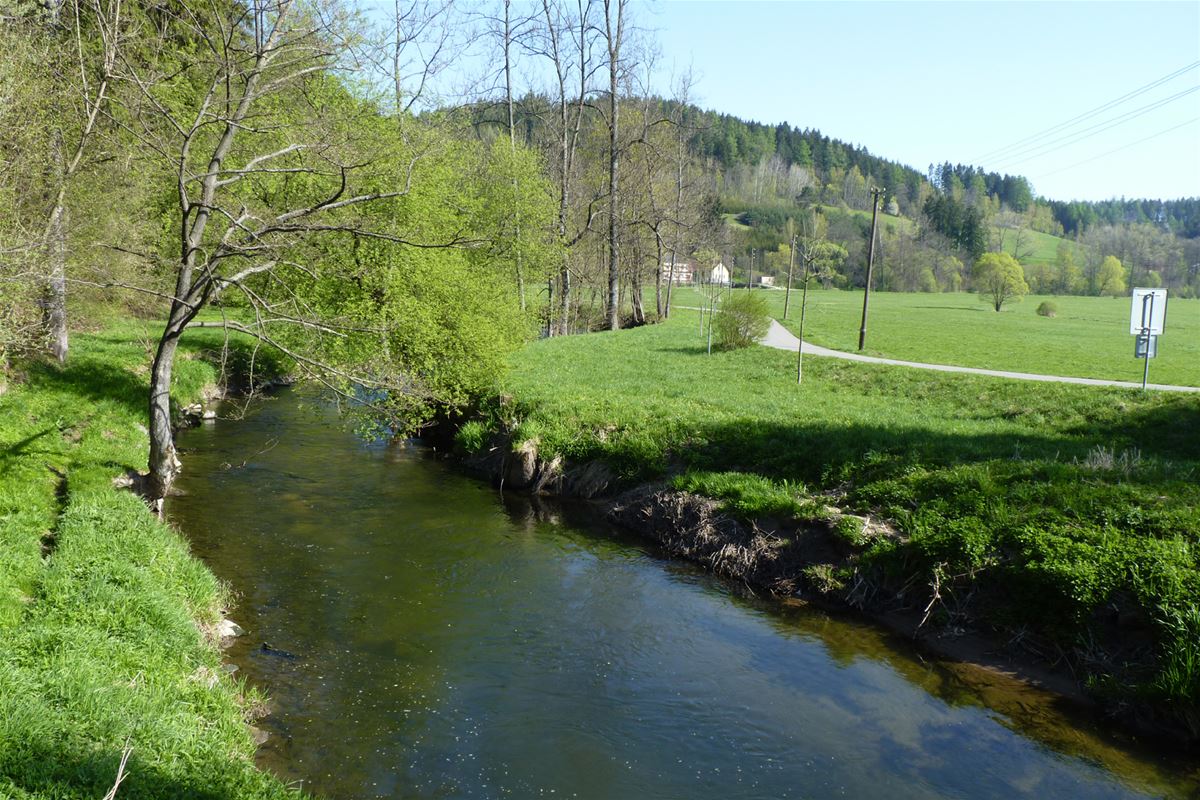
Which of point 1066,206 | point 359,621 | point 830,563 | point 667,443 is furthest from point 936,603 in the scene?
point 1066,206

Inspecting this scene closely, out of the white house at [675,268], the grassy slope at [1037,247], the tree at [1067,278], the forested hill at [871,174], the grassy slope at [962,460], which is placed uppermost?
the forested hill at [871,174]

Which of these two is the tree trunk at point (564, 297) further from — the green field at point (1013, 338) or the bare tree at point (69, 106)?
the bare tree at point (69, 106)

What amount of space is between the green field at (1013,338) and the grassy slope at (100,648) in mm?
24339

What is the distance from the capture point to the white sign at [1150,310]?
63.1 feet

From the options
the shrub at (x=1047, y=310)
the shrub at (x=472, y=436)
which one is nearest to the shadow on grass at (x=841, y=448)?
the shrub at (x=472, y=436)

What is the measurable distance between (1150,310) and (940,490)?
33.6 feet

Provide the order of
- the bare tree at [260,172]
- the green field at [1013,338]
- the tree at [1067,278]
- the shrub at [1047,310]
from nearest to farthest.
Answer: the bare tree at [260,172]
the green field at [1013,338]
the shrub at [1047,310]
the tree at [1067,278]

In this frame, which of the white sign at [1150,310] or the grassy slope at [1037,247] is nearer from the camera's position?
the white sign at [1150,310]

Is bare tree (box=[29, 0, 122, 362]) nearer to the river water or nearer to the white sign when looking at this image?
the river water

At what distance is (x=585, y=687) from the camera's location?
379 inches

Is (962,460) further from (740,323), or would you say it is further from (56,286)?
(740,323)

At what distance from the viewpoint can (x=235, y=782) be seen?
6.54 metres

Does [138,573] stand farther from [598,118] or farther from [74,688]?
[598,118]

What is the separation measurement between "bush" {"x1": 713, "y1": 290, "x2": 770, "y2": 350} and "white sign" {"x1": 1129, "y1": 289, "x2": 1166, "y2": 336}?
14.7 meters
